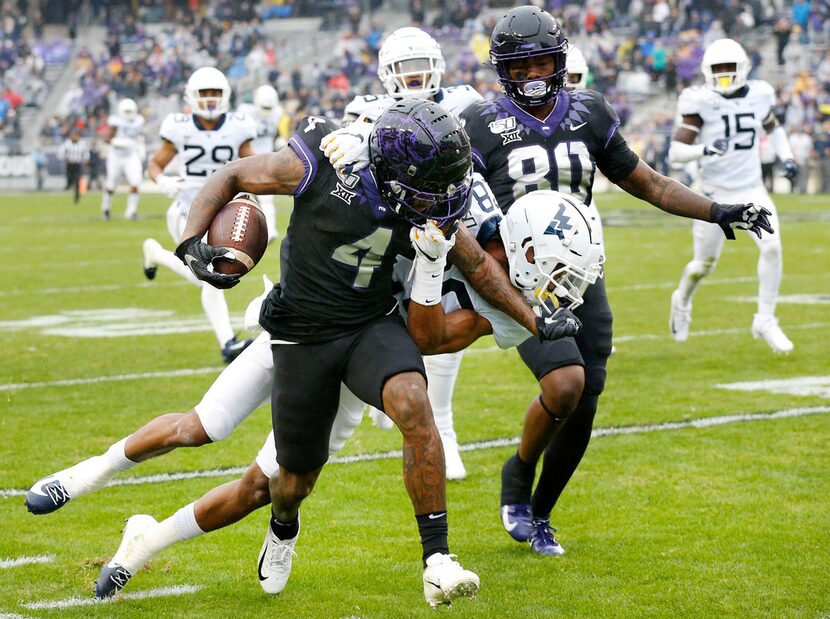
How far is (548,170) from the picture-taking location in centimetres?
425

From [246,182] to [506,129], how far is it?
3.69 feet

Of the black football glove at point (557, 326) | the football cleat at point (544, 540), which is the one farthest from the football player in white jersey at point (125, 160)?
the black football glove at point (557, 326)

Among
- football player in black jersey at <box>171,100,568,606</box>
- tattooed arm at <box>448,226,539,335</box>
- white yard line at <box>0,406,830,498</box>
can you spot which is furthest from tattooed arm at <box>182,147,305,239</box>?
white yard line at <box>0,406,830,498</box>

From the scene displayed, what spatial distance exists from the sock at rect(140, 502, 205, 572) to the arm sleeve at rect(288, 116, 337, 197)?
3.45ft

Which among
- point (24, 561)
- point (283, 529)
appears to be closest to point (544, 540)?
point (283, 529)

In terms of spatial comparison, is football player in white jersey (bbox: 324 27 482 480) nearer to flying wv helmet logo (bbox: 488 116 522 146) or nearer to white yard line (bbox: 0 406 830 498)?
white yard line (bbox: 0 406 830 498)

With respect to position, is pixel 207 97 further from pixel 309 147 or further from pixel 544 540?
pixel 309 147

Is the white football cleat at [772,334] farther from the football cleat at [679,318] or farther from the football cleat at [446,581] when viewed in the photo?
the football cleat at [446,581]

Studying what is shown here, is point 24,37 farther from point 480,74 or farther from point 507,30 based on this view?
point 507,30

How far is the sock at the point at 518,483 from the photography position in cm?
434

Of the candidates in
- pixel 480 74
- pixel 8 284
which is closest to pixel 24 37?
pixel 480 74

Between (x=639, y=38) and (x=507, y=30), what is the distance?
26254 mm

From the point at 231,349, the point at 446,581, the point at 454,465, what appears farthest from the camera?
the point at 231,349

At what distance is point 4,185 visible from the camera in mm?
31969
